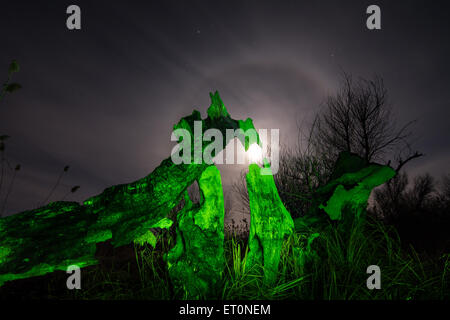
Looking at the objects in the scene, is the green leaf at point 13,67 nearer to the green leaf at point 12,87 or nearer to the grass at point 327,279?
the green leaf at point 12,87

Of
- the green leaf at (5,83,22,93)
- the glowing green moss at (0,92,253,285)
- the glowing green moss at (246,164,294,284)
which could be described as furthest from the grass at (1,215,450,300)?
the green leaf at (5,83,22,93)

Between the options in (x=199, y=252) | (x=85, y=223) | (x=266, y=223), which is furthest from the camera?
(x=266, y=223)

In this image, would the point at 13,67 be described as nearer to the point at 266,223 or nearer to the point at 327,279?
the point at 266,223

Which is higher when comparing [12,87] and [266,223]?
[12,87]

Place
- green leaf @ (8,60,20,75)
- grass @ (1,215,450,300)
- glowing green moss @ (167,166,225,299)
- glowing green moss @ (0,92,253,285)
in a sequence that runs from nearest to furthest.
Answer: glowing green moss @ (0,92,253,285), green leaf @ (8,60,20,75), glowing green moss @ (167,166,225,299), grass @ (1,215,450,300)

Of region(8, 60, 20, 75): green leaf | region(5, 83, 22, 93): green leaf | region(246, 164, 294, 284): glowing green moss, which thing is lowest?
region(246, 164, 294, 284): glowing green moss

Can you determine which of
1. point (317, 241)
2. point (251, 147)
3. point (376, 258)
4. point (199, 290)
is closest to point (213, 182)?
point (251, 147)

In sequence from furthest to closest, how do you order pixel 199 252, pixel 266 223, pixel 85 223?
pixel 266 223 < pixel 199 252 < pixel 85 223

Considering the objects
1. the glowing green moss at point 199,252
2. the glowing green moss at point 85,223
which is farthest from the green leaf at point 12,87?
the glowing green moss at point 199,252

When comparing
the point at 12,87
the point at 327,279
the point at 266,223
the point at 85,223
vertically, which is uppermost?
the point at 12,87

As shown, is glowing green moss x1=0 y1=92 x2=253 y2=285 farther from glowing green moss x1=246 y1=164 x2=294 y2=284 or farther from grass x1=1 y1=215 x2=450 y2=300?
grass x1=1 y1=215 x2=450 y2=300

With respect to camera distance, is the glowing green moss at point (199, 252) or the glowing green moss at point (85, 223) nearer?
the glowing green moss at point (85, 223)

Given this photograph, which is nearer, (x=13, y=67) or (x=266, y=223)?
(x=13, y=67)

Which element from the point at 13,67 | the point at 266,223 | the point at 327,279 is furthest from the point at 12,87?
the point at 327,279
